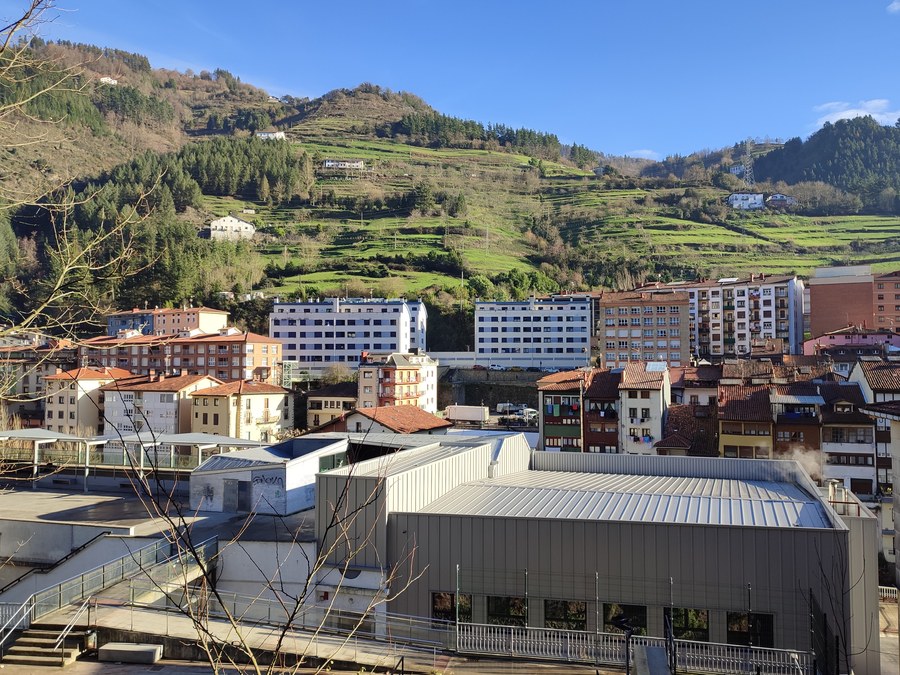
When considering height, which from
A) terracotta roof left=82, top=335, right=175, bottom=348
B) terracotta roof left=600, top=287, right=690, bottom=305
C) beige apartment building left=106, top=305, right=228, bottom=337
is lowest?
terracotta roof left=82, top=335, right=175, bottom=348

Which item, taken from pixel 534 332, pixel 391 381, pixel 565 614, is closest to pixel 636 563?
pixel 565 614

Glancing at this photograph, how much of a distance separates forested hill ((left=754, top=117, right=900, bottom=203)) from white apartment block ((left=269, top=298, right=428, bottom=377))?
131 meters

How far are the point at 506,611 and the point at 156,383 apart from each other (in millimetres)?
46021

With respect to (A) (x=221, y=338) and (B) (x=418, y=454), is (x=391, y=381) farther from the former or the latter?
A: (B) (x=418, y=454)

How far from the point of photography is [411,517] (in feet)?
49.6

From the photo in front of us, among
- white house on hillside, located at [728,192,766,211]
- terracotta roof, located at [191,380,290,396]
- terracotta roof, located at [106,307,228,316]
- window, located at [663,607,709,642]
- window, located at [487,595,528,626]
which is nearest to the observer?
window, located at [663,607,709,642]

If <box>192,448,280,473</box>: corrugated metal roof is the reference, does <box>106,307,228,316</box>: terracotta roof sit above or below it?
above

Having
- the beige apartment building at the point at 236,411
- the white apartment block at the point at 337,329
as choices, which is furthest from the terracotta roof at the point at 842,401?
the white apartment block at the point at 337,329

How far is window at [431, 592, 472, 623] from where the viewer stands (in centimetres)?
1461

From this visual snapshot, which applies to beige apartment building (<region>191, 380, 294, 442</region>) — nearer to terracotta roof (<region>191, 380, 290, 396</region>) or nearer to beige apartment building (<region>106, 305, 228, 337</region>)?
terracotta roof (<region>191, 380, 290, 396</region>)

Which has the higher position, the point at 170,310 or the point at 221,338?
the point at 170,310

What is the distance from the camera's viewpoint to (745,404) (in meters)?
36.6

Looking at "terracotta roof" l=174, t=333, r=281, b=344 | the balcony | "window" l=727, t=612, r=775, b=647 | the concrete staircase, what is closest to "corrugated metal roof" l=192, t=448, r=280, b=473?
the concrete staircase

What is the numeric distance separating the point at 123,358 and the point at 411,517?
60.7 metres
